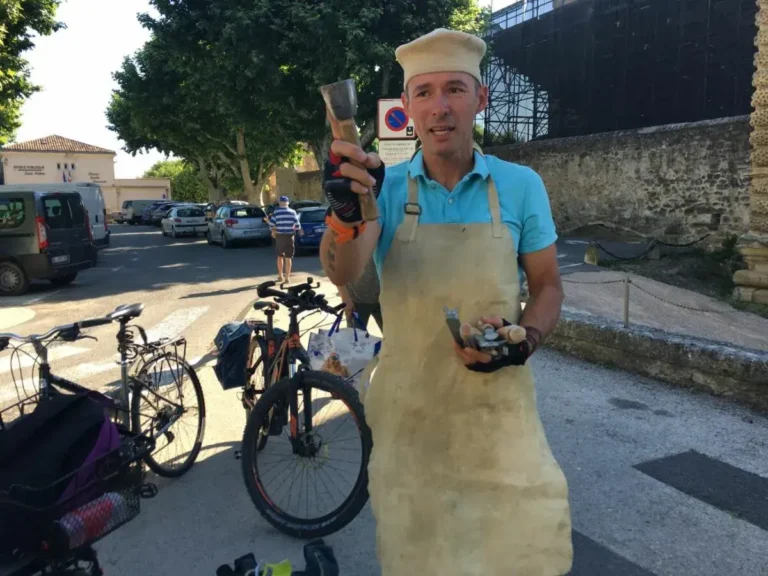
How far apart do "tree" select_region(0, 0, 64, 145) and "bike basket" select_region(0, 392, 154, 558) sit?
1579 centimetres

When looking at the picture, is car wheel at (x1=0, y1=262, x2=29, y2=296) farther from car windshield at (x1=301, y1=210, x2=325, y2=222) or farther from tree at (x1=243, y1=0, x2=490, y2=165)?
tree at (x1=243, y1=0, x2=490, y2=165)

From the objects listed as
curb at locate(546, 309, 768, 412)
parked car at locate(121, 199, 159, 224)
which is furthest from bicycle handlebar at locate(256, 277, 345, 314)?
parked car at locate(121, 199, 159, 224)

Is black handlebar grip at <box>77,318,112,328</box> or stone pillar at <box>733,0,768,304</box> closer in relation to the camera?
black handlebar grip at <box>77,318,112,328</box>

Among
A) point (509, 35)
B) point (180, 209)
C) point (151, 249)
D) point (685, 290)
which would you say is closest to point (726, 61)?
point (509, 35)

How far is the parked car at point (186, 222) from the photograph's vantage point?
30.8 metres

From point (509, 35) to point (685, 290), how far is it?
853 inches

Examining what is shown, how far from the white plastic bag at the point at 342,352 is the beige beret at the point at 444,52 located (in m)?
2.02

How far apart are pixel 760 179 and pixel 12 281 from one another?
1341cm

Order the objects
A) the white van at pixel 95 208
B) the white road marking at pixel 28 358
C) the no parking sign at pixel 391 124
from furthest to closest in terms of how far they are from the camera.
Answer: the white van at pixel 95 208
the no parking sign at pixel 391 124
the white road marking at pixel 28 358

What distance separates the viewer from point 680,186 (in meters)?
18.0

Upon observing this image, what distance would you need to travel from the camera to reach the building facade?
6944 cm

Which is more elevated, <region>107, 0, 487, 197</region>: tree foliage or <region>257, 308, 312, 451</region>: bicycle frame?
<region>107, 0, 487, 197</region>: tree foliage

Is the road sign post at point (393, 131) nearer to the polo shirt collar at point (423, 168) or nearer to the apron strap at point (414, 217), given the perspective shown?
the polo shirt collar at point (423, 168)

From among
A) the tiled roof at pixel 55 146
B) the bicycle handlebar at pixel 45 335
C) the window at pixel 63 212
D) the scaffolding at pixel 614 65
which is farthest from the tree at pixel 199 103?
the tiled roof at pixel 55 146
